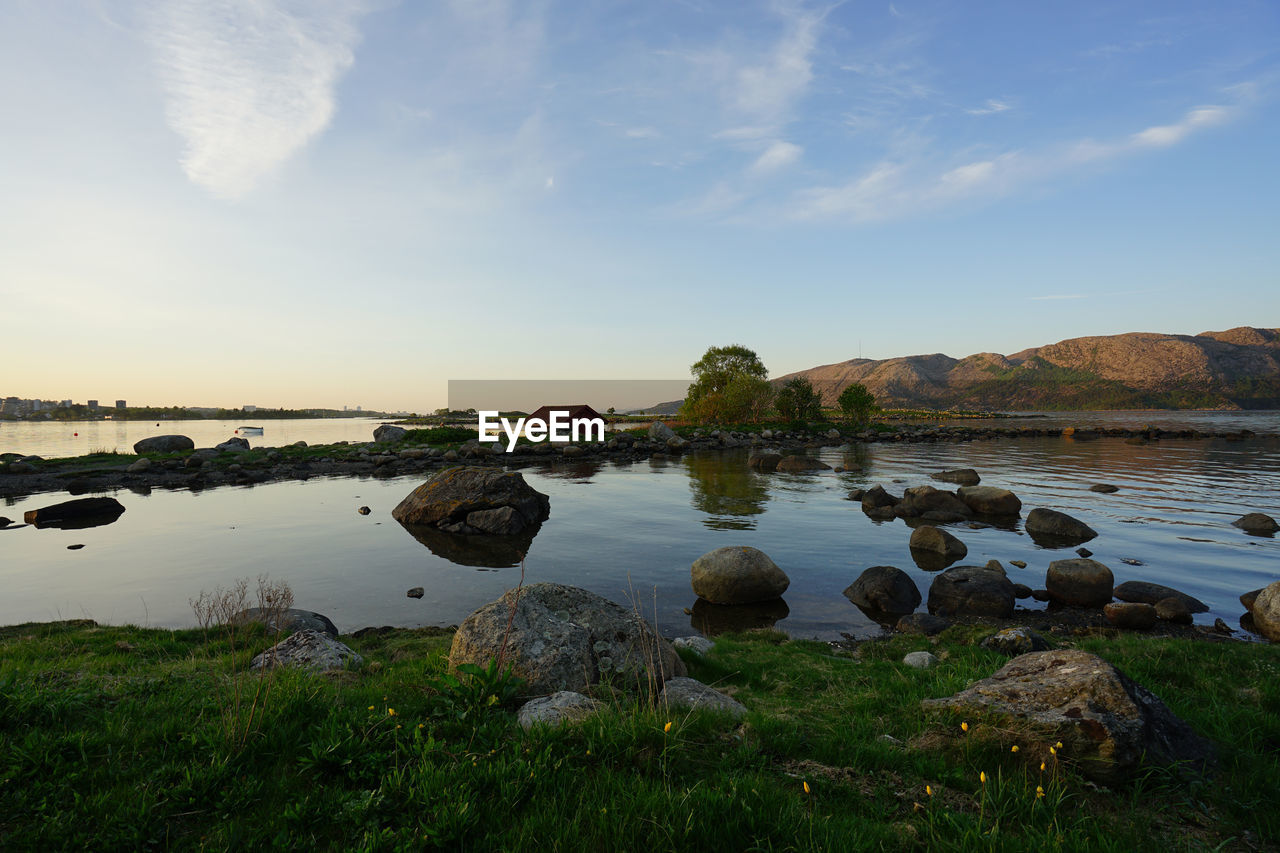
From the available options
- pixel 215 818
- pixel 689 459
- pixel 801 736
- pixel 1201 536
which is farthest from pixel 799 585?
pixel 689 459

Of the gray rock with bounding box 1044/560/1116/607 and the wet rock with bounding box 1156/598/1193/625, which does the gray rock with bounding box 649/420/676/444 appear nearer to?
the gray rock with bounding box 1044/560/1116/607

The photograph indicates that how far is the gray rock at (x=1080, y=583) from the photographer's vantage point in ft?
44.3

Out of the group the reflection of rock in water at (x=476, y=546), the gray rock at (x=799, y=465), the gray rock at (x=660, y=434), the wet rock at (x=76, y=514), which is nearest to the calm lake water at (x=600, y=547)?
the reflection of rock in water at (x=476, y=546)

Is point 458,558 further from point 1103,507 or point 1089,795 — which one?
point 1103,507

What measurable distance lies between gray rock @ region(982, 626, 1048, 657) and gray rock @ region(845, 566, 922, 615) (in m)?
3.71

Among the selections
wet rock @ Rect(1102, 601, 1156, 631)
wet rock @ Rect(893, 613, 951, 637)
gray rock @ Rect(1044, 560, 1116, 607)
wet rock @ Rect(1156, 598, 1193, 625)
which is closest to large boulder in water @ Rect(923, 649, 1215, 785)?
wet rock @ Rect(893, 613, 951, 637)

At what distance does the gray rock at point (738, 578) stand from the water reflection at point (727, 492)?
7.28 m

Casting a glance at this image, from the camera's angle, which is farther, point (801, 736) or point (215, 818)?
point (801, 736)

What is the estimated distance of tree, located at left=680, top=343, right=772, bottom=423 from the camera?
92.8m

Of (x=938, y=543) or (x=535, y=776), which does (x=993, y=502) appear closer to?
(x=938, y=543)

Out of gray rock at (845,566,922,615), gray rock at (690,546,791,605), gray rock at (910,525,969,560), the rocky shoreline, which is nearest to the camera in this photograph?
gray rock at (845,566,922,615)

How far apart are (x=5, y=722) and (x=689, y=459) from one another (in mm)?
50232

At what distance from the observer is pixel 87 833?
11.3ft

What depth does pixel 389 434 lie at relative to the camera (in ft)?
199
